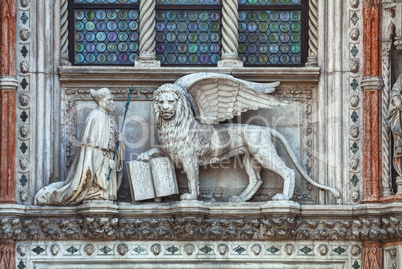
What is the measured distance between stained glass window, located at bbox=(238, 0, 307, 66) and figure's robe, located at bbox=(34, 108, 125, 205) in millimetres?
2510

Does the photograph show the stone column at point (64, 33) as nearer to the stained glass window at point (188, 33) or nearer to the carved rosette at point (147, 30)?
the carved rosette at point (147, 30)

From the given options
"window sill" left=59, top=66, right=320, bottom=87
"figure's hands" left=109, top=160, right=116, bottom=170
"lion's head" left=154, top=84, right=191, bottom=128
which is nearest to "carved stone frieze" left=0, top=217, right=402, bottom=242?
"figure's hands" left=109, top=160, right=116, bottom=170

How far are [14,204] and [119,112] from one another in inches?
82.8

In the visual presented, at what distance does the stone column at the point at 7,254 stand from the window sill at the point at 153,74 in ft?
8.27

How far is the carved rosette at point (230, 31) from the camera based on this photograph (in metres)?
18.3

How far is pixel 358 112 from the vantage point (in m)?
18.0

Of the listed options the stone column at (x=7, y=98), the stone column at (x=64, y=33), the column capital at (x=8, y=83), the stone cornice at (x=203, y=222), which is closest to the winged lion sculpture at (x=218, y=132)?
the stone cornice at (x=203, y=222)

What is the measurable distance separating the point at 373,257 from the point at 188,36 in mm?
4350

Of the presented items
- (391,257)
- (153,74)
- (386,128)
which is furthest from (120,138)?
(391,257)

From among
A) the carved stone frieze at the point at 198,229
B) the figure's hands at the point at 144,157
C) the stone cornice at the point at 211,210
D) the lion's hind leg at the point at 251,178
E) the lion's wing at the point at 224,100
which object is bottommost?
the carved stone frieze at the point at 198,229

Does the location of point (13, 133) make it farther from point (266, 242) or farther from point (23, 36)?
point (266, 242)

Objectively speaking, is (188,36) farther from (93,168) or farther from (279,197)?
(279,197)

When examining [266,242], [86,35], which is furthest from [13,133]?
[266,242]

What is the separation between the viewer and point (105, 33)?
1861cm
